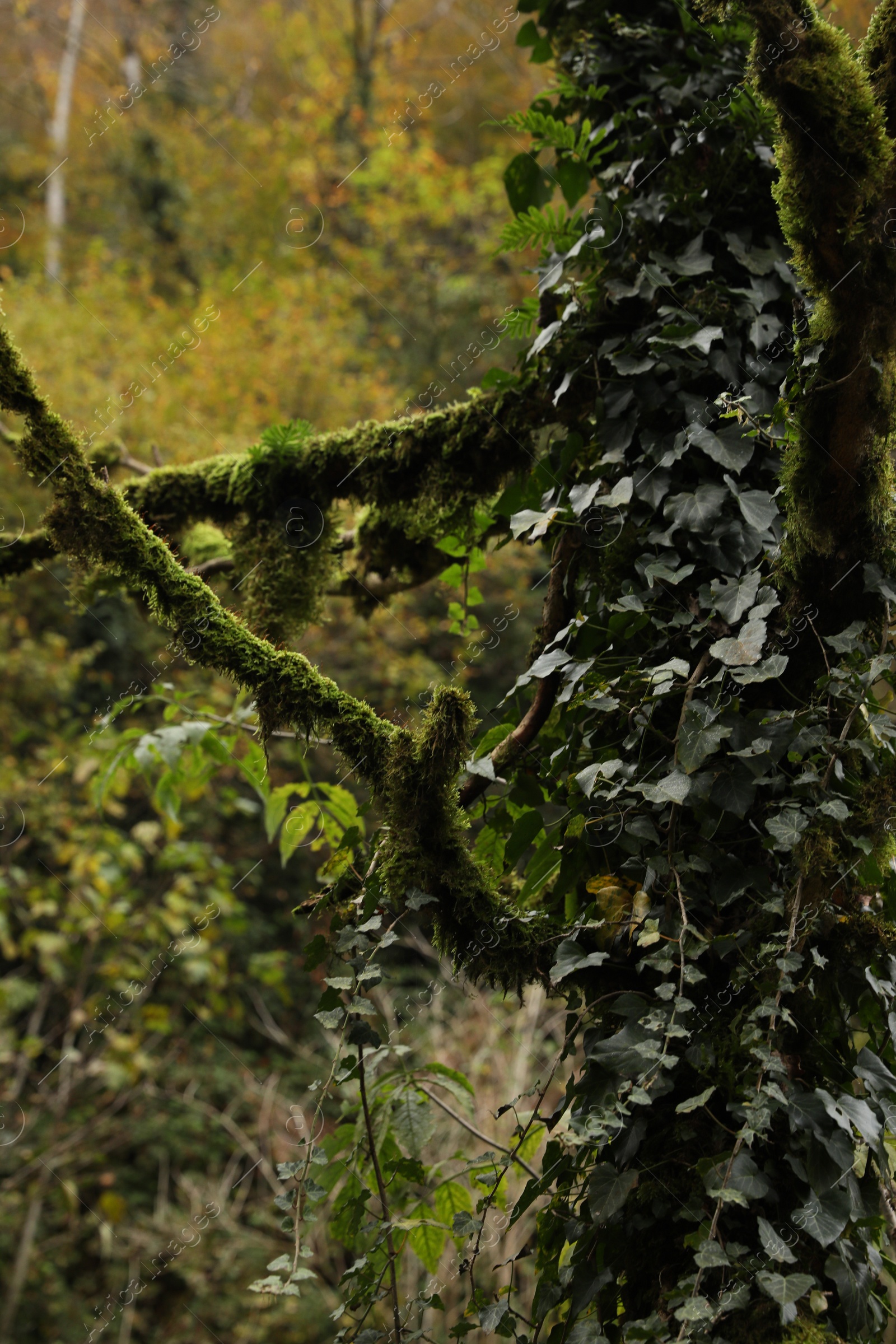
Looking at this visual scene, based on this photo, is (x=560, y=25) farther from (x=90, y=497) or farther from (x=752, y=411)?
(x=90, y=497)

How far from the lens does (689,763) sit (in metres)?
1.07

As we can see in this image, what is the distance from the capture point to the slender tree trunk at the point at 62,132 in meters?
9.61

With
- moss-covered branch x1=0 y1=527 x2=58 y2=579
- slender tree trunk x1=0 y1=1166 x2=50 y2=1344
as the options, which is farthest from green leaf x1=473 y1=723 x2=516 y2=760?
slender tree trunk x1=0 y1=1166 x2=50 y2=1344

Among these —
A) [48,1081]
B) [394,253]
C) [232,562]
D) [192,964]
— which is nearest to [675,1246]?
[232,562]

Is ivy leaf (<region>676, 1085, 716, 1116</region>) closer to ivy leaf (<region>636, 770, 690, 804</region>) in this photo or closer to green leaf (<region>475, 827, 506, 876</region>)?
ivy leaf (<region>636, 770, 690, 804</region>)

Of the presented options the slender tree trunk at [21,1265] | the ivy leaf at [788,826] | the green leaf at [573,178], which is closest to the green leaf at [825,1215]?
the ivy leaf at [788,826]

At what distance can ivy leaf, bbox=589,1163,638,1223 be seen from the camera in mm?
1008

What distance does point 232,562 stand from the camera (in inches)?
80.9

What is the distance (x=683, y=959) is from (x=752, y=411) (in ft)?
2.53

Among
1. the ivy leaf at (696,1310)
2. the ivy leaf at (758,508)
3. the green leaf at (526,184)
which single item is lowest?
the ivy leaf at (696,1310)

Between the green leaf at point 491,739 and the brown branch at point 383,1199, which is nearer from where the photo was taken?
the brown branch at point 383,1199

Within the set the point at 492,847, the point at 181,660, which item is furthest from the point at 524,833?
the point at 181,660

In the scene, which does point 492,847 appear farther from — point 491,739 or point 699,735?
point 699,735

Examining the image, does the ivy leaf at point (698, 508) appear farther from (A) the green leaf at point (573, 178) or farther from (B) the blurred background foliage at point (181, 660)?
(A) the green leaf at point (573, 178)
